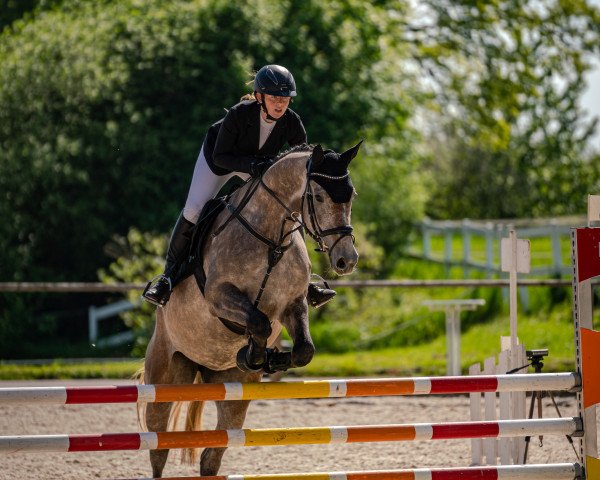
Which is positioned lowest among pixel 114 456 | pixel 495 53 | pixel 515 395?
pixel 114 456

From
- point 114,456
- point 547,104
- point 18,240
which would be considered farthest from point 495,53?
point 114,456

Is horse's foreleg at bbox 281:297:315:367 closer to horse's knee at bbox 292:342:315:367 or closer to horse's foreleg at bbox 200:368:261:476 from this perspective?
horse's knee at bbox 292:342:315:367

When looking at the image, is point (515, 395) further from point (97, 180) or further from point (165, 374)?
point (97, 180)

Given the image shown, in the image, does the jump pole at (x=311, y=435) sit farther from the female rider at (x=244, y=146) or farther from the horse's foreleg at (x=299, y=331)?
the female rider at (x=244, y=146)

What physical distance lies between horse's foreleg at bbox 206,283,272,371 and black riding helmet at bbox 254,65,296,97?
98 centimetres

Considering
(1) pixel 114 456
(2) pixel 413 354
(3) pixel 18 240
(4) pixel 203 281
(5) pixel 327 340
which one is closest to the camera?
(4) pixel 203 281

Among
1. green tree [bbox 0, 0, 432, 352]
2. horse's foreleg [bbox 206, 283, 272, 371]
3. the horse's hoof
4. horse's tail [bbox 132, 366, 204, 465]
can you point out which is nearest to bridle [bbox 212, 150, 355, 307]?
horse's foreleg [bbox 206, 283, 272, 371]

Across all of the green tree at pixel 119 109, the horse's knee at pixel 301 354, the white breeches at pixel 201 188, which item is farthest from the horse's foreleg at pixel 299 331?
the green tree at pixel 119 109

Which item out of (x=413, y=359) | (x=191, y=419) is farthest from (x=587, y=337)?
(x=413, y=359)

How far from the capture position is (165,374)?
19.5ft

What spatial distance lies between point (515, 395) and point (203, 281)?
194 cm

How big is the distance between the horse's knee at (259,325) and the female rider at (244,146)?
0.62 meters

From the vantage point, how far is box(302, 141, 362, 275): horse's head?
4.66 meters

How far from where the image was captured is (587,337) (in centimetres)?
506
